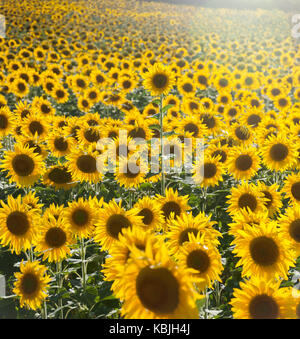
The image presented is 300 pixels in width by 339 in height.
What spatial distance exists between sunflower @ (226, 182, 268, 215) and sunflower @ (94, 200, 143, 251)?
1.45m

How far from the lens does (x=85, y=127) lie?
17.6 feet

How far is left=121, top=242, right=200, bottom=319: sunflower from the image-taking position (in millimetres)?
1676

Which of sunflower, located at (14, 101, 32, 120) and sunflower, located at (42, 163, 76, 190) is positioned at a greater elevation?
sunflower, located at (14, 101, 32, 120)

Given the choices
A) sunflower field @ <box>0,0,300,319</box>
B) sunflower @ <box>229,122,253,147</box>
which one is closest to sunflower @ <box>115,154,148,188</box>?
sunflower field @ <box>0,0,300,319</box>

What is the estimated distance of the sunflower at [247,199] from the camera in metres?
3.88

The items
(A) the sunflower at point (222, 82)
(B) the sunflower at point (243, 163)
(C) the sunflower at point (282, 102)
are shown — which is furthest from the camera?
(A) the sunflower at point (222, 82)

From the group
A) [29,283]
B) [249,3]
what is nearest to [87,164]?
[29,283]

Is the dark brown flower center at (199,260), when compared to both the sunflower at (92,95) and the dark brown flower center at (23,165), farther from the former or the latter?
the sunflower at (92,95)

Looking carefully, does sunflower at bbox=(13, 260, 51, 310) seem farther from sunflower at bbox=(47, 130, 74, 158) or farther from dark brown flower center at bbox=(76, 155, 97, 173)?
sunflower at bbox=(47, 130, 74, 158)

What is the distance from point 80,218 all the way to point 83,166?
925 mm

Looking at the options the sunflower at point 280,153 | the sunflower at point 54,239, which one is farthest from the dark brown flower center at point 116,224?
the sunflower at point 280,153

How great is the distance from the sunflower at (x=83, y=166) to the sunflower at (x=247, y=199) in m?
1.66

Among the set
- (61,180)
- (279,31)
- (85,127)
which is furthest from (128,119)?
(279,31)
